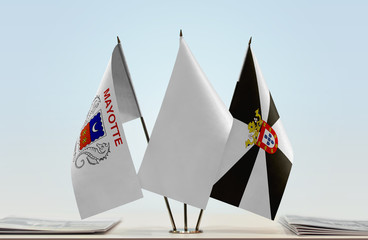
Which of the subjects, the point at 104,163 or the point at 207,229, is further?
the point at 207,229

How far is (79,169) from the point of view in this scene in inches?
48.2

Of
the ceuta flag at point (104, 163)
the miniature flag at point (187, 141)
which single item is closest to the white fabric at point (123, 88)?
the ceuta flag at point (104, 163)

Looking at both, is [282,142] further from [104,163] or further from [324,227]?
[104,163]

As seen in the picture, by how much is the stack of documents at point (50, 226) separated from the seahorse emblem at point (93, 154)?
0.15 m

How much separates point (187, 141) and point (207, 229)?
0.27 metres

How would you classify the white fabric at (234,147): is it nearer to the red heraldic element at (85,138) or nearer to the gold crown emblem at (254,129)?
the gold crown emblem at (254,129)

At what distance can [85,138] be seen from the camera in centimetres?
124

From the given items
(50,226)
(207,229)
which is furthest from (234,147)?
(50,226)

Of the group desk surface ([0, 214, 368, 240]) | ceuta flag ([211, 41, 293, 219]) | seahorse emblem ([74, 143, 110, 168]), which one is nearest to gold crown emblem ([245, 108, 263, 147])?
ceuta flag ([211, 41, 293, 219])

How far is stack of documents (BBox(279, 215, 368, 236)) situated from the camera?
3.93ft

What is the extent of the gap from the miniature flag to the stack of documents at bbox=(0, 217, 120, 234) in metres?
0.18

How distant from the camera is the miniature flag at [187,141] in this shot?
3.84 feet

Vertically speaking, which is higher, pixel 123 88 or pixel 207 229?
pixel 123 88

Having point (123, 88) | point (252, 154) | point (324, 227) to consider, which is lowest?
point (324, 227)
